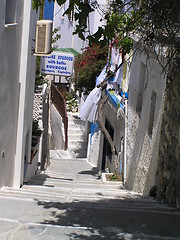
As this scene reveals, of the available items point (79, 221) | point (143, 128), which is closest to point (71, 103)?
point (143, 128)

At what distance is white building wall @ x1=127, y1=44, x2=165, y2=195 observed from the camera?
924 centimetres

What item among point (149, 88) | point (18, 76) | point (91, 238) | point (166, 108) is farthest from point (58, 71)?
point (91, 238)

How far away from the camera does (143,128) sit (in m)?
11.0

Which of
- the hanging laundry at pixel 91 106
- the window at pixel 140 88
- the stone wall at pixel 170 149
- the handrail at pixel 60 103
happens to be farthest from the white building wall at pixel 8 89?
the handrail at pixel 60 103

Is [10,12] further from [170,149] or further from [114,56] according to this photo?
[114,56]

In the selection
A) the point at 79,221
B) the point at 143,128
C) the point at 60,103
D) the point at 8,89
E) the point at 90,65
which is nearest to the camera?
the point at 79,221

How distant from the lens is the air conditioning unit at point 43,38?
10098mm

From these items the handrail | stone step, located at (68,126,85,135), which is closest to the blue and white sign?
the handrail

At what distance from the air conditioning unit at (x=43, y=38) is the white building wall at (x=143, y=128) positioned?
2.02m

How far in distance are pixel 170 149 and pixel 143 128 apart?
3.43m

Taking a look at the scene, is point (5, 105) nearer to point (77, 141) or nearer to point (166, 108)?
point (166, 108)

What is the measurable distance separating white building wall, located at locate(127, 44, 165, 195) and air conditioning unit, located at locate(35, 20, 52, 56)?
2.02m

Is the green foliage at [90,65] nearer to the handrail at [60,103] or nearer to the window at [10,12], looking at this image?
the handrail at [60,103]

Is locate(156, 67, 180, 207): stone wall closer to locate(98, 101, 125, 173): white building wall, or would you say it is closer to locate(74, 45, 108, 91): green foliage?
locate(98, 101, 125, 173): white building wall
